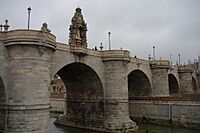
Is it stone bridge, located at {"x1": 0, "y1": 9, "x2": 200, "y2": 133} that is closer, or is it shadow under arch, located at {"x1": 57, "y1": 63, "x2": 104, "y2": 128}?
stone bridge, located at {"x1": 0, "y1": 9, "x2": 200, "y2": 133}

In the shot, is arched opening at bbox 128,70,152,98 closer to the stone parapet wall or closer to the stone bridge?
the stone bridge

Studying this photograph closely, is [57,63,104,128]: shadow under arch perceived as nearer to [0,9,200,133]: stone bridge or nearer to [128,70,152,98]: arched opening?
[0,9,200,133]: stone bridge

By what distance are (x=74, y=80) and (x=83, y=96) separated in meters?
2.13

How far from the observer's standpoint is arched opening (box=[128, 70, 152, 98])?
114 ft

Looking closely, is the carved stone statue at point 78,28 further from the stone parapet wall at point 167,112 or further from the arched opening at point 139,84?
the stone parapet wall at point 167,112

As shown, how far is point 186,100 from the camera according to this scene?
86.9 ft

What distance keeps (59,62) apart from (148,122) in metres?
14.4

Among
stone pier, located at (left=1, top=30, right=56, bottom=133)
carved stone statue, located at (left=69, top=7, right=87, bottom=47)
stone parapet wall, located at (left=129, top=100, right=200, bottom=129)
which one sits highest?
carved stone statue, located at (left=69, top=7, right=87, bottom=47)

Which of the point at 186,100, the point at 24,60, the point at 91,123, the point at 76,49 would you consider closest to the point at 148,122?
the point at 186,100

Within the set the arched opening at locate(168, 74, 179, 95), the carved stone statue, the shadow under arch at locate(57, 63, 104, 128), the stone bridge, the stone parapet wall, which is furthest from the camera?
the arched opening at locate(168, 74, 179, 95)

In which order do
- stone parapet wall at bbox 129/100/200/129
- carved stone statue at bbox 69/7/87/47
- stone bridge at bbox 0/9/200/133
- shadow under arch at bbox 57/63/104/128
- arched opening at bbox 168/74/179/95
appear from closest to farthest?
stone bridge at bbox 0/9/200/133 < stone parapet wall at bbox 129/100/200/129 < shadow under arch at bbox 57/63/104/128 < carved stone statue at bbox 69/7/87/47 < arched opening at bbox 168/74/179/95

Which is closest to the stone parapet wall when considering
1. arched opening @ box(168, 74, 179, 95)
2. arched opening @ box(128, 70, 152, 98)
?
arched opening @ box(128, 70, 152, 98)

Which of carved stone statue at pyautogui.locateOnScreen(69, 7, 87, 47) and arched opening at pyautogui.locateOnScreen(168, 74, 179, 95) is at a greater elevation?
carved stone statue at pyautogui.locateOnScreen(69, 7, 87, 47)

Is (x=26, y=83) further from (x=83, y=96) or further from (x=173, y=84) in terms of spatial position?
(x=173, y=84)
